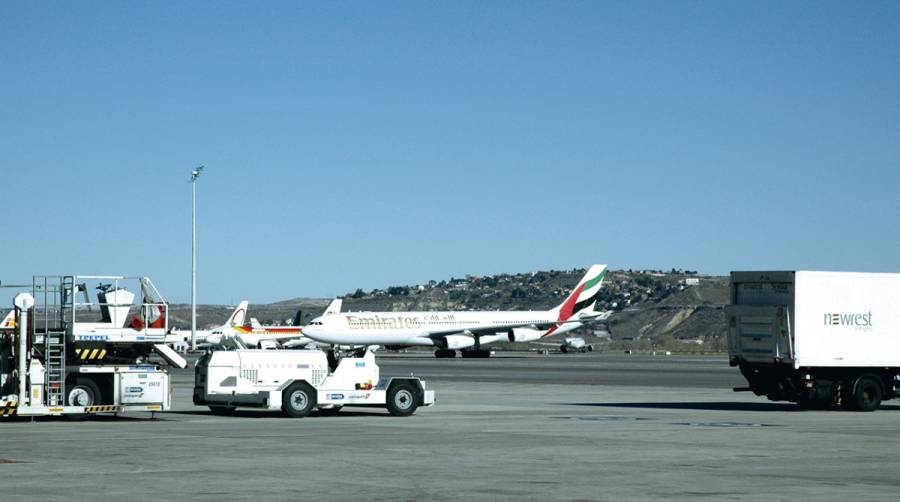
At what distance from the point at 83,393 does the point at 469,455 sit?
38.6ft

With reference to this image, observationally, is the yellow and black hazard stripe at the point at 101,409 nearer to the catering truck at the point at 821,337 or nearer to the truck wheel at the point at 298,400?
the truck wheel at the point at 298,400

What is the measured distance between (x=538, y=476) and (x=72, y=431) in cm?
1195

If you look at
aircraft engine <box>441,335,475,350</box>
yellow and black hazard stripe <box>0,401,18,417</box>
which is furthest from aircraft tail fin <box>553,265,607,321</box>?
yellow and black hazard stripe <box>0,401,18,417</box>

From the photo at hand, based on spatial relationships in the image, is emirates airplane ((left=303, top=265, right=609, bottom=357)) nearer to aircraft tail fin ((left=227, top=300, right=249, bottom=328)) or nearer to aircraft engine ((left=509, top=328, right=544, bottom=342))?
aircraft engine ((left=509, top=328, right=544, bottom=342))

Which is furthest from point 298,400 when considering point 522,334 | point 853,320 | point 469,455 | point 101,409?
point 522,334

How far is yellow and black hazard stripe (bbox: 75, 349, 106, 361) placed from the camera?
29484mm

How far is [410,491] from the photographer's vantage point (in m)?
16.2

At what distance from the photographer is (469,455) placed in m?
21.0

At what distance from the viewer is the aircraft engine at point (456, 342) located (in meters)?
98.1

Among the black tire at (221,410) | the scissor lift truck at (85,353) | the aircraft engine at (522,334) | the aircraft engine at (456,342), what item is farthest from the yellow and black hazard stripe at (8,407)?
the aircraft engine at (522,334)

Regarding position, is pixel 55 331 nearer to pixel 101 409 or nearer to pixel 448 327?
pixel 101 409

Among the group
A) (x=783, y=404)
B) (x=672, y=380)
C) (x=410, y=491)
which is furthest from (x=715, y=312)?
(x=410, y=491)

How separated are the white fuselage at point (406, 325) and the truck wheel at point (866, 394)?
6165cm

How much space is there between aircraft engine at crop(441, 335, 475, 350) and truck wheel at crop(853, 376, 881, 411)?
64.6 meters
